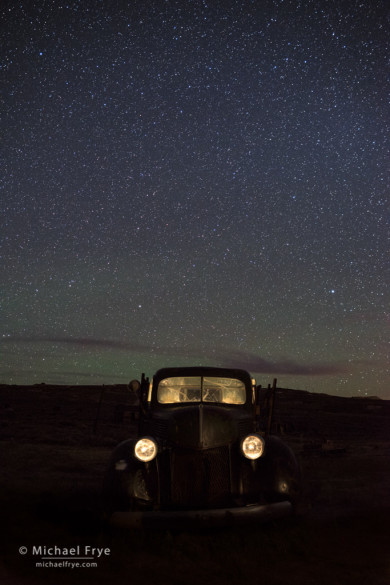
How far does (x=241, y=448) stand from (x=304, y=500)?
4181 mm

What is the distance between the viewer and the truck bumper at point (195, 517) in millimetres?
5887

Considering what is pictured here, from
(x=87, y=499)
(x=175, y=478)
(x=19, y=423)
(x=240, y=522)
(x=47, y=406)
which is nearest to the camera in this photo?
(x=240, y=522)

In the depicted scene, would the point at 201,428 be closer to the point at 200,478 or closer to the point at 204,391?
the point at 200,478

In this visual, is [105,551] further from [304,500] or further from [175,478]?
→ [304,500]

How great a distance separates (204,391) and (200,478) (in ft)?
6.95

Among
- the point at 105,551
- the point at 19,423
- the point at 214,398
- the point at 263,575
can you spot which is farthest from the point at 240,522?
the point at 19,423

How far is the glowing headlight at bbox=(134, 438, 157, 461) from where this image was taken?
6688 mm

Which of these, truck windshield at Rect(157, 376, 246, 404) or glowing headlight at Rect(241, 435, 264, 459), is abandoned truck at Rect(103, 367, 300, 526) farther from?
truck windshield at Rect(157, 376, 246, 404)

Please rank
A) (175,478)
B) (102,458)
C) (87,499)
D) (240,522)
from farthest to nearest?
1. (102,458)
2. (87,499)
3. (175,478)
4. (240,522)

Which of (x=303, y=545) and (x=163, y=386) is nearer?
(x=303, y=545)

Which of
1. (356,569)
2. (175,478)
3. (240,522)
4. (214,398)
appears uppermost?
(214,398)

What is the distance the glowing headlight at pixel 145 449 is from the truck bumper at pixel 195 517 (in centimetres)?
79

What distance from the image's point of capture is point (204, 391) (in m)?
8.73

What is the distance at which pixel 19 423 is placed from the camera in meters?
29.4
